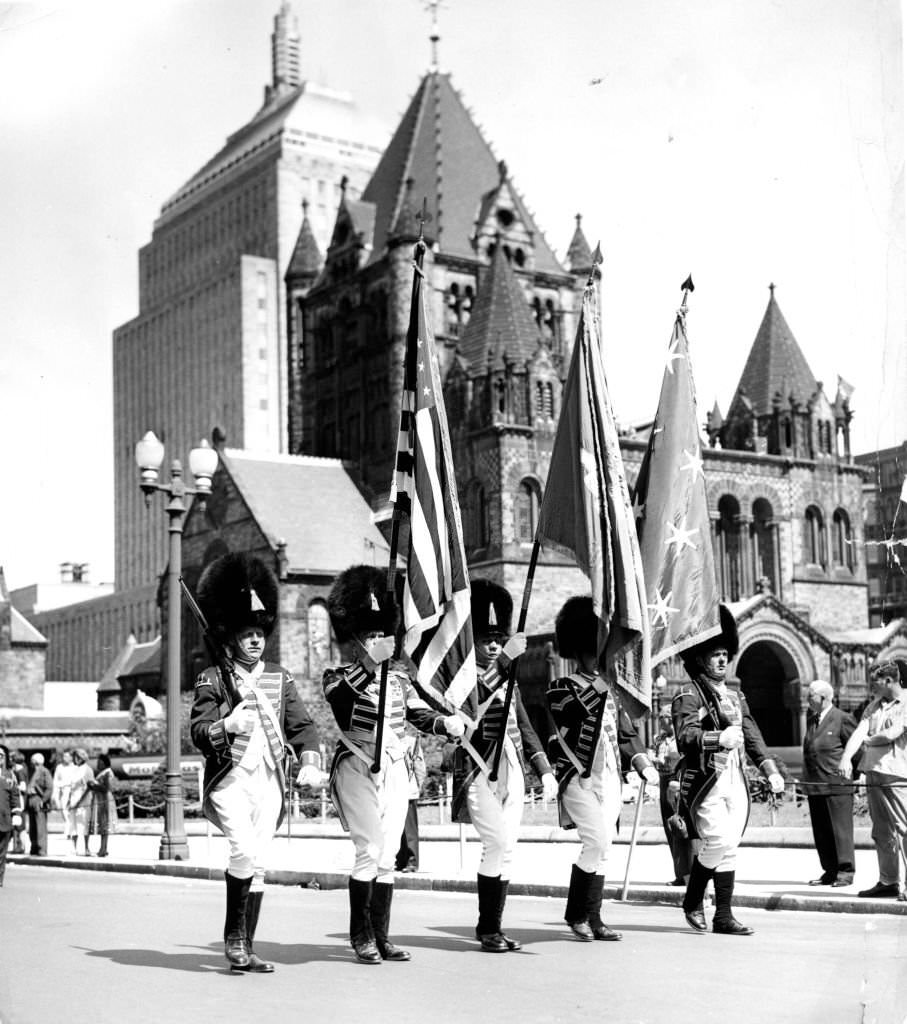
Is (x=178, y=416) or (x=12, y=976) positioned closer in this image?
(x=12, y=976)

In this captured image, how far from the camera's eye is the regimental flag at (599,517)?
30.6ft

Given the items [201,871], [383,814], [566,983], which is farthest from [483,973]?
[201,871]

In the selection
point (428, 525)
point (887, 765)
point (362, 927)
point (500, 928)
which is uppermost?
point (428, 525)

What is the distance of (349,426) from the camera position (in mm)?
68750

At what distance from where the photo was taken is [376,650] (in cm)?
872

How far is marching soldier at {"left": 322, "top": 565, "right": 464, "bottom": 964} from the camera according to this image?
29.2 feet

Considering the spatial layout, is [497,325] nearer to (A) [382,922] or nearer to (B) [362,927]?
(A) [382,922]

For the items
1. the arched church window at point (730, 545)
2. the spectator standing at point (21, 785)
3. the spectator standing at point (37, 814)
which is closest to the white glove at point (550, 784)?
the spectator standing at point (37, 814)

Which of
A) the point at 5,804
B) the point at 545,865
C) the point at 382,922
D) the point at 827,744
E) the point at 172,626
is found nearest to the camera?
the point at 382,922

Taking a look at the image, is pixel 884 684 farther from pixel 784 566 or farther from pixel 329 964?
pixel 784 566

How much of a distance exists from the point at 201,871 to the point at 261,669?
29.3ft

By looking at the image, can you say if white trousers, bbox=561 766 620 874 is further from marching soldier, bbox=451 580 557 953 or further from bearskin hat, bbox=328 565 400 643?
bearskin hat, bbox=328 565 400 643

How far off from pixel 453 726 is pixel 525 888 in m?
5.92

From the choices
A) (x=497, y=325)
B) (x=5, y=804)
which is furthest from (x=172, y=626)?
(x=497, y=325)
